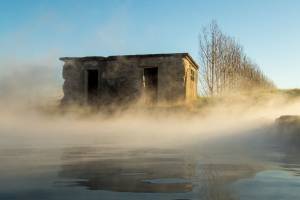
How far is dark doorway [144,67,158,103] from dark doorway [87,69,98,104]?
330 cm

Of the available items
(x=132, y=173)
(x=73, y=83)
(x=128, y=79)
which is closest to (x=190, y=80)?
(x=128, y=79)

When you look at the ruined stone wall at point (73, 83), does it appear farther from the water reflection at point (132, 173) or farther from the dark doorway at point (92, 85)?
the water reflection at point (132, 173)

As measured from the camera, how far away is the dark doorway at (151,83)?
27.1m

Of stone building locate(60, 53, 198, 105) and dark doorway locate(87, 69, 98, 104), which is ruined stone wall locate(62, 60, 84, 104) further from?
dark doorway locate(87, 69, 98, 104)

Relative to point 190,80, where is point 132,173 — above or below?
below

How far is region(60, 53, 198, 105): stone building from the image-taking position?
26.3 metres

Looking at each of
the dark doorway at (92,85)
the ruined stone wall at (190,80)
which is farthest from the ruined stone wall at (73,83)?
the ruined stone wall at (190,80)

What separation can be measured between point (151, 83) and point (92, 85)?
391cm

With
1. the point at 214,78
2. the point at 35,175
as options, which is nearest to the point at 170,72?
the point at 214,78

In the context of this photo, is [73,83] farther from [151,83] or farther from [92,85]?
[151,83]

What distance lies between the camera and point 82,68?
27781mm

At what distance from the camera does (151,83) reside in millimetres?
28047

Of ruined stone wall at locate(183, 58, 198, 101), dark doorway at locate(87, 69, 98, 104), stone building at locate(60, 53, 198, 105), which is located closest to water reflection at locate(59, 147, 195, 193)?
stone building at locate(60, 53, 198, 105)

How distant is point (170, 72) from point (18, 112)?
12.0m
